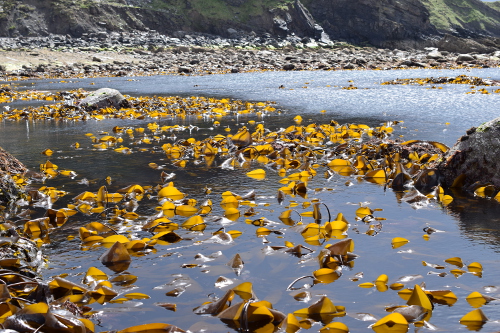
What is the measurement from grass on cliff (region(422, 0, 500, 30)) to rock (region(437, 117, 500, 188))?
5656 inches

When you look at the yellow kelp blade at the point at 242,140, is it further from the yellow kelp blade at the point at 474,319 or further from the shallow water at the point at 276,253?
the yellow kelp blade at the point at 474,319

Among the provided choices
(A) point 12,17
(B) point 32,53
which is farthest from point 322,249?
(A) point 12,17

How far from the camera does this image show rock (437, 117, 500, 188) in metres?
5.78

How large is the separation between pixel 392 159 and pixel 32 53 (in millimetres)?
49622

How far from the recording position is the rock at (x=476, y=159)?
5777 mm

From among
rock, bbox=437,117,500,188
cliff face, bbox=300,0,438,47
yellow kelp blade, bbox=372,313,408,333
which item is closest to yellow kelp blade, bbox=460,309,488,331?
yellow kelp blade, bbox=372,313,408,333

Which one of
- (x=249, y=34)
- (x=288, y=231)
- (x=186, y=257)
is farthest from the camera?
(x=249, y=34)

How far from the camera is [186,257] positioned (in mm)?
3967

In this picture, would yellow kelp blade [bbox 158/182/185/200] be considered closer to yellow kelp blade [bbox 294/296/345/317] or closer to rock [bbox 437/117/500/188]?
yellow kelp blade [bbox 294/296/345/317]

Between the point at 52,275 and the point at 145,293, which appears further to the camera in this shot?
the point at 52,275

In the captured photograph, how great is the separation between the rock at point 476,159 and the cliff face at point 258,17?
258ft

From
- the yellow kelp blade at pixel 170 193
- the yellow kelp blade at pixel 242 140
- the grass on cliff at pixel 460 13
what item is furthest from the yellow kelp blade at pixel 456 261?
the grass on cliff at pixel 460 13

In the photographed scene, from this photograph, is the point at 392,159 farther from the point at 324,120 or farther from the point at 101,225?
the point at 324,120

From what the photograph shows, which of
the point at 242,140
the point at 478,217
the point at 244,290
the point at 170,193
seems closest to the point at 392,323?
the point at 244,290
